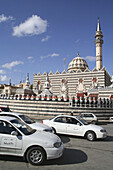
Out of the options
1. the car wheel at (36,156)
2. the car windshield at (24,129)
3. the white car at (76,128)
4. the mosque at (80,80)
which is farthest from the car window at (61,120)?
the mosque at (80,80)

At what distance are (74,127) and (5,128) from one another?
4.60 m

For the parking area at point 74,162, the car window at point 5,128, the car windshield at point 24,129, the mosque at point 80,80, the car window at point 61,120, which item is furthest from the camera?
the mosque at point 80,80

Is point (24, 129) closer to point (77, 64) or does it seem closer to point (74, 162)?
point (74, 162)

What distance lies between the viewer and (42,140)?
189 inches

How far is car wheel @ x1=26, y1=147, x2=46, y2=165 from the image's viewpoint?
15.4ft

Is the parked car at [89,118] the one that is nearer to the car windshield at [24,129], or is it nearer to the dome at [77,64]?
the car windshield at [24,129]

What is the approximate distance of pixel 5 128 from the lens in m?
5.18

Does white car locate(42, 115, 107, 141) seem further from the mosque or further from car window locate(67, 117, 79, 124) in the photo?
the mosque

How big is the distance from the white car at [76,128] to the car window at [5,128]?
4330 millimetres

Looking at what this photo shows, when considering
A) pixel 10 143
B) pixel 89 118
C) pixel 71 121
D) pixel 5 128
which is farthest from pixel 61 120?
pixel 89 118

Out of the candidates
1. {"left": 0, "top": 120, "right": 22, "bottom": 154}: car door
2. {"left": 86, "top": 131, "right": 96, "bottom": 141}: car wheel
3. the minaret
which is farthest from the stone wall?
the minaret

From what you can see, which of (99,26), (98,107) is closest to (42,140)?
(98,107)

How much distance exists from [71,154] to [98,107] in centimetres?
1138

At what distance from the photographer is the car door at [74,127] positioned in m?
8.43
